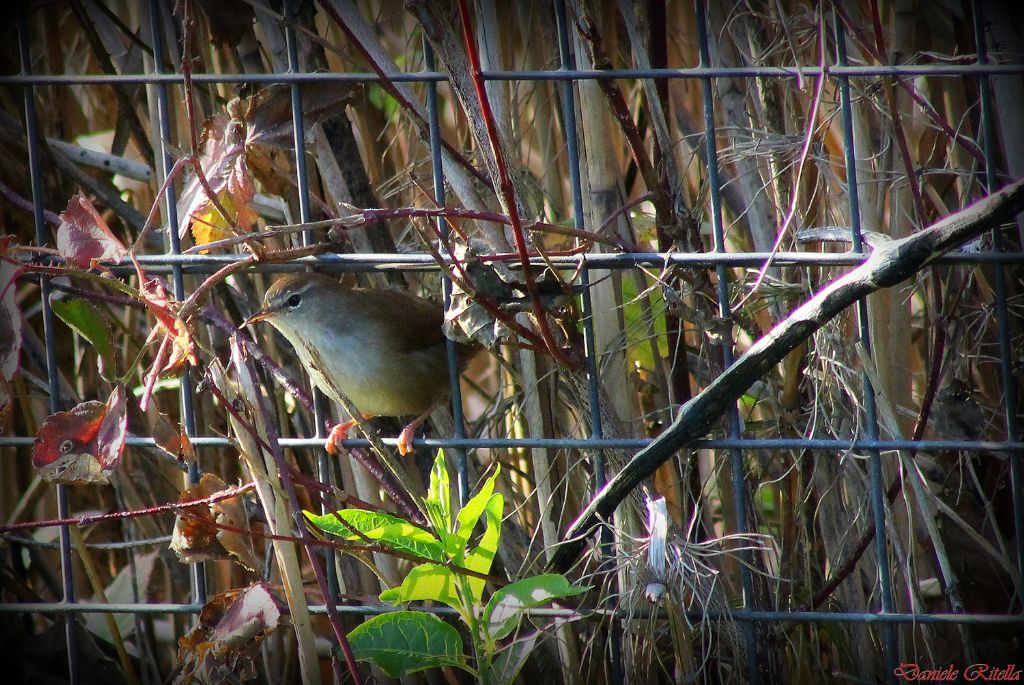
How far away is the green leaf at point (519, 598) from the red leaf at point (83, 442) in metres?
0.69

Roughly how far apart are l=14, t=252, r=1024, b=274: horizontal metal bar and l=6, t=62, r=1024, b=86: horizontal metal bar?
30 cm

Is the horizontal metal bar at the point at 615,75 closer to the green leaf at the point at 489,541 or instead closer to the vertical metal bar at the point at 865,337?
the vertical metal bar at the point at 865,337

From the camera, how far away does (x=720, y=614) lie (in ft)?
5.94

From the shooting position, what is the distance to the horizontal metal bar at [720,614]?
172cm

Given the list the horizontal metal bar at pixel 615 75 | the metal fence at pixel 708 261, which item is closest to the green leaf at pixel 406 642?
the metal fence at pixel 708 261

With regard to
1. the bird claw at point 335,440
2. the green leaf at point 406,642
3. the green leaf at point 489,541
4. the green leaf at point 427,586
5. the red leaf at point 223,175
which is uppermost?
the red leaf at point 223,175

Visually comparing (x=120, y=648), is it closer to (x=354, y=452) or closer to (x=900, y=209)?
(x=354, y=452)

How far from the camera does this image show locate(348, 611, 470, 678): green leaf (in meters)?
1.63

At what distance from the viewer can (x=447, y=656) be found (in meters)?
1.64

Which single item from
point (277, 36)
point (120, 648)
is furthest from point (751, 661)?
point (277, 36)

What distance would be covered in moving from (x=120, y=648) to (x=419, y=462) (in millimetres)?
795

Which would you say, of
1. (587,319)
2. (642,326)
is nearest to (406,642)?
(587,319)

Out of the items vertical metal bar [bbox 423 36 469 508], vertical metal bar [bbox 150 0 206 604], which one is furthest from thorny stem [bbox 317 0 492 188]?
vertical metal bar [bbox 150 0 206 604]

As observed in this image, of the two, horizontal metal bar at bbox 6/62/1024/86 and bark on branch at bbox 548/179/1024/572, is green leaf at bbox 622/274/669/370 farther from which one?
horizontal metal bar at bbox 6/62/1024/86
